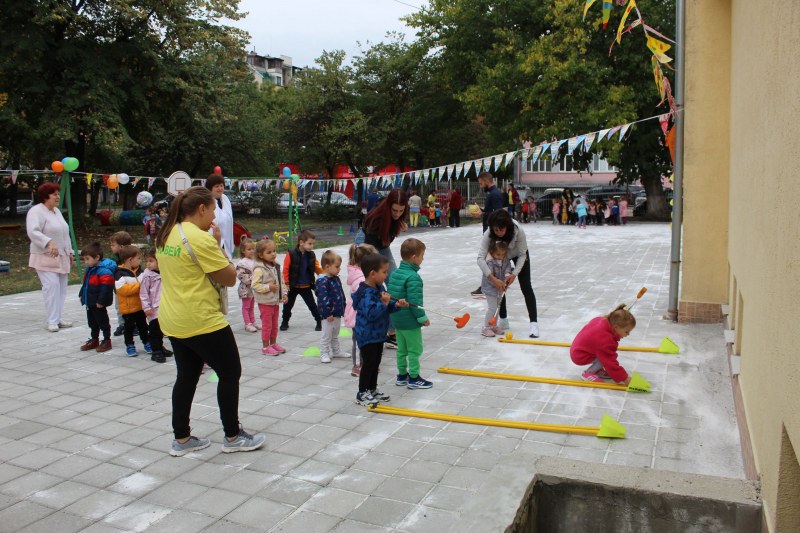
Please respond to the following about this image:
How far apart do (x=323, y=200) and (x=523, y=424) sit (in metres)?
32.9

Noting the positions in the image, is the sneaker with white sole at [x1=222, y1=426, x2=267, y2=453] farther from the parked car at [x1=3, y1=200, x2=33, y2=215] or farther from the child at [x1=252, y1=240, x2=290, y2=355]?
the parked car at [x1=3, y1=200, x2=33, y2=215]

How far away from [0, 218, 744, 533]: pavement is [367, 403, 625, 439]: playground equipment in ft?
0.22

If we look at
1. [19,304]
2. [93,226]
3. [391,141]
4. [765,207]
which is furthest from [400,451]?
[391,141]

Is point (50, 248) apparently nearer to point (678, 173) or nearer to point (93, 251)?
point (93, 251)

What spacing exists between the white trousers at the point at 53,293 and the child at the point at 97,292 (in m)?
1.23

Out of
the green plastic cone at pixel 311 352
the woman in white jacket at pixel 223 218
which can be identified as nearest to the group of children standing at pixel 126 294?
the woman in white jacket at pixel 223 218

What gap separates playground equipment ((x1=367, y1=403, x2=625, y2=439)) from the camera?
4.76m

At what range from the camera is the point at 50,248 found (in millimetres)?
8320

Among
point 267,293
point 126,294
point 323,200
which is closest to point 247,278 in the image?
point 267,293

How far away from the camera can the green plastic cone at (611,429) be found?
15.5ft

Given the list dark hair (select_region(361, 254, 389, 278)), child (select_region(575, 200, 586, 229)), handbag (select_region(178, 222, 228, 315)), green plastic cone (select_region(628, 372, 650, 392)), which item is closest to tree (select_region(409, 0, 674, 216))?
child (select_region(575, 200, 586, 229))

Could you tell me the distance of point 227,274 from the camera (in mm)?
4469

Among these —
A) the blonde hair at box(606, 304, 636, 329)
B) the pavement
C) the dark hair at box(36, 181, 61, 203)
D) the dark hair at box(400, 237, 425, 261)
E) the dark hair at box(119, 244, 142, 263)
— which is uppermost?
the dark hair at box(36, 181, 61, 203)

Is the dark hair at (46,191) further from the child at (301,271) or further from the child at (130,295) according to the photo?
the child at (301,271)
